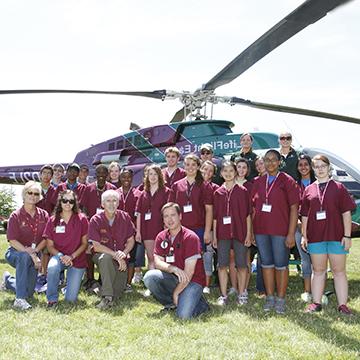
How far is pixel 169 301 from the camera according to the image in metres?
4.97

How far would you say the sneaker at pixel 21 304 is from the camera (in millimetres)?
5000

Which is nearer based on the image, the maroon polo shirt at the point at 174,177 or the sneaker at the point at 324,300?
the sneaker at the point at 324,300

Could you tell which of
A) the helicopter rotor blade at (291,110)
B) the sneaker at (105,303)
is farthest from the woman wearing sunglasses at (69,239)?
the helicopter rotor blade at (291,110)

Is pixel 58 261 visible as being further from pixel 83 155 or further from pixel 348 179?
pixel 83 155

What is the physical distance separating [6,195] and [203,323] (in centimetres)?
2661

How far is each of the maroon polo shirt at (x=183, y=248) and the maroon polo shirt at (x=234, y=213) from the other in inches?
24.6

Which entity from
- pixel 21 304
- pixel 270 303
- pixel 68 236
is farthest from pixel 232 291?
pixel 21 304

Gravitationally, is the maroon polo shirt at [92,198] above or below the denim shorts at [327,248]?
above

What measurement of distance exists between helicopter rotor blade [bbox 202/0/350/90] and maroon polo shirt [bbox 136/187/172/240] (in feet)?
6.08

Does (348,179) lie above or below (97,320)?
above

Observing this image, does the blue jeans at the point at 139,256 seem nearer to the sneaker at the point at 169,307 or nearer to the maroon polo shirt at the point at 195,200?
the maroon polo shirt at the point at 195,200

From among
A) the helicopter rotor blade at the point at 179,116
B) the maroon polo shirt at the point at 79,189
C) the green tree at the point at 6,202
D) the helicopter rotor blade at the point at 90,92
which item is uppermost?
the helicopter rotor blade at the point at 90,92

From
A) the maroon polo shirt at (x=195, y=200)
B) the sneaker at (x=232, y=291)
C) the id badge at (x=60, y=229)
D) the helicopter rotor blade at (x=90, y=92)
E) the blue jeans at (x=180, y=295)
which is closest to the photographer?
the blue jeans at (x=180, y=295)

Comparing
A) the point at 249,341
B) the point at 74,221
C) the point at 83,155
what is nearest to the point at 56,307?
the point at 74,221
